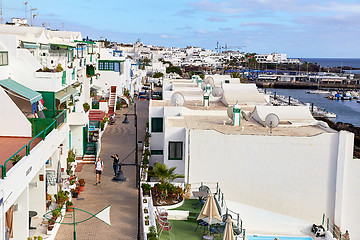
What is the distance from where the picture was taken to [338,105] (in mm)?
103688

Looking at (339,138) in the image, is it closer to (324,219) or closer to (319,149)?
(319,149)

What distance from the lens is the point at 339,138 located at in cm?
1973

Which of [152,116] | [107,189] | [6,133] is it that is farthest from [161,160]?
[6,133]

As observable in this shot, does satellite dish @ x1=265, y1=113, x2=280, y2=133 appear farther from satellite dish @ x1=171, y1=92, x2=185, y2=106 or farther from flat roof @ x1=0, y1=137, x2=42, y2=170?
flat roof @ x1=0, y1=137, x2=42, y2=170

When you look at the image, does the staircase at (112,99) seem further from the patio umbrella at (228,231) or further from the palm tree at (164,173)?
the patio umbrella at (228,231)

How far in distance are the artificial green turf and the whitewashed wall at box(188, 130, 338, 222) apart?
2.28 meters

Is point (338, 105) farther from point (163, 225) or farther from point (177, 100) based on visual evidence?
point (163, 225)

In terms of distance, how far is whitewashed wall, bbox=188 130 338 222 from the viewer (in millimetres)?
20016

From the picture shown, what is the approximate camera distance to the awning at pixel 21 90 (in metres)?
18.0

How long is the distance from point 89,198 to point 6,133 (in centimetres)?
476

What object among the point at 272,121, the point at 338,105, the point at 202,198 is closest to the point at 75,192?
the point at 202,198

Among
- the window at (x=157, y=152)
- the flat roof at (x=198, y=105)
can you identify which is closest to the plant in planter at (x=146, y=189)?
the window at (x=157, y=152)

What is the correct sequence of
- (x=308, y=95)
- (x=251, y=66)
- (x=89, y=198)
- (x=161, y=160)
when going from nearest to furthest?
(x=89, y=198)
(x=161, y=160)
(x=308, y=95)
(x=251, y=66)

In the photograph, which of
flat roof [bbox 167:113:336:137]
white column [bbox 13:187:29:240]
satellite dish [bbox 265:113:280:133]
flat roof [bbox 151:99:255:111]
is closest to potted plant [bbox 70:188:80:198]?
white column [bbox 13:187:29:240]
